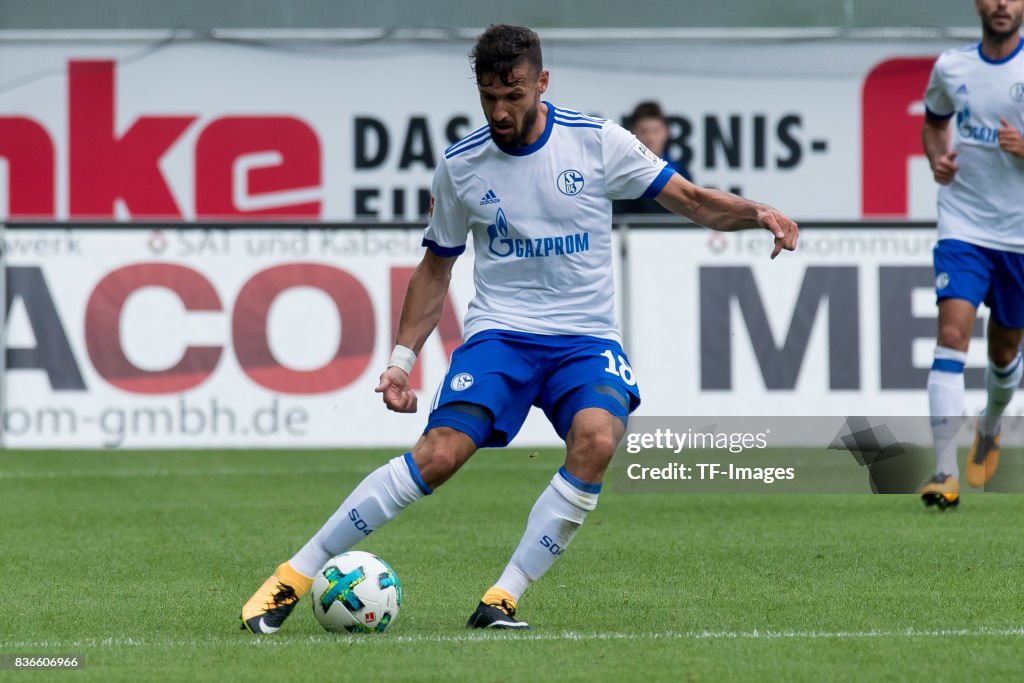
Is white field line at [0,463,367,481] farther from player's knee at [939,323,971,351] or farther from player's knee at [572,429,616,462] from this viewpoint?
player's knee at [572,429,616,462]

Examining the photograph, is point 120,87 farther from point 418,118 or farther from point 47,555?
point 47,555

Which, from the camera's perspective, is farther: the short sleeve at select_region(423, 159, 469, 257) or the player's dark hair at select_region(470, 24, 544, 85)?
the short sleeve at select_region(423, 159, 469, 257)

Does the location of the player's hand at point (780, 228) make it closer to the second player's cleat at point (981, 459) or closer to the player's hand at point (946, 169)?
the player's hand at point (946, 169)

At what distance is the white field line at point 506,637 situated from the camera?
17.7ft

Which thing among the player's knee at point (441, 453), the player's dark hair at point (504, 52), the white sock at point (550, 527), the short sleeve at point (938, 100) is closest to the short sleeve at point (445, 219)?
the player's dark hair at point (504, 52)

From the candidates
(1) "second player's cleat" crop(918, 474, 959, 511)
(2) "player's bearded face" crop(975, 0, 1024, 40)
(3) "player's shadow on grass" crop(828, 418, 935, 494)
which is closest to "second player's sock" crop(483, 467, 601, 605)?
(1) "second player's cleat" crop(918, 474, 959, 511)

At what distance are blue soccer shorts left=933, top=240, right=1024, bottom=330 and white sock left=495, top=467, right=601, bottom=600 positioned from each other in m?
3.73

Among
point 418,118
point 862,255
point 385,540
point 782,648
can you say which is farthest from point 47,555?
point 418,118

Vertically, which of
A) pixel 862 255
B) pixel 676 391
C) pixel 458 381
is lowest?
pixel 676 391

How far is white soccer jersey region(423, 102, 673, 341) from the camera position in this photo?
588 cm

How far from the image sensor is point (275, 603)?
5609 mm

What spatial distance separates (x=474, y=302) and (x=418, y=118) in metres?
11.6

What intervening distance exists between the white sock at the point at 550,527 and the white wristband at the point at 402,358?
59 centimetres

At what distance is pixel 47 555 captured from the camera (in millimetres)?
7652
